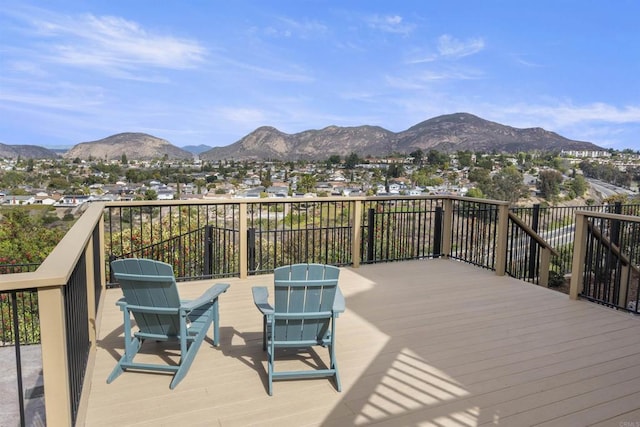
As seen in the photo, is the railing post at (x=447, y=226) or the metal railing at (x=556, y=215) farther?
the metal railing at (x=556, y=215)

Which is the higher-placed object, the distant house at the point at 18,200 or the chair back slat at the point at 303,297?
the chair back slat at the point at 303,297

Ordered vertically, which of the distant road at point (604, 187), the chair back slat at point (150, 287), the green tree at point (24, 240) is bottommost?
the green tree at point (24, 240)

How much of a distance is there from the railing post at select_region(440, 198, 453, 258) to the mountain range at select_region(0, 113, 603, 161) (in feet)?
127

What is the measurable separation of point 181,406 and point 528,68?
158 feet

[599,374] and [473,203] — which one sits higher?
[473,203]

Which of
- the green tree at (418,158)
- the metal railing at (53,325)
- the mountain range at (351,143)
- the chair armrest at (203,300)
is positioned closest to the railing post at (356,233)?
the chair armrest at (203,300)

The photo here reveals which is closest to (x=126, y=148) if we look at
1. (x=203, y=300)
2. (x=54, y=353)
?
(x=203, y=300)

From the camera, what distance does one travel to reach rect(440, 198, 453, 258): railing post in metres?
7.10

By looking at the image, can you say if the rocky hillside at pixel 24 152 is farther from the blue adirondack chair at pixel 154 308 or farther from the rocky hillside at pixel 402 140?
the blue adirondack chair at pixel 154 308

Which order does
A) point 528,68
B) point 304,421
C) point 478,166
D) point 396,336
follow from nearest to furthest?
1. point 304,421
2. point 396,336
3. point 478,166
4. point 528,68

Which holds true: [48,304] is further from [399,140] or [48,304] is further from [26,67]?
[26,67]

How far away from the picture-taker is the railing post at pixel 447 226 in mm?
7102

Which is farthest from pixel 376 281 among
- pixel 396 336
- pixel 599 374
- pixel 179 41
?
pixel 179 41

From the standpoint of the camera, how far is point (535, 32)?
1257 inches
